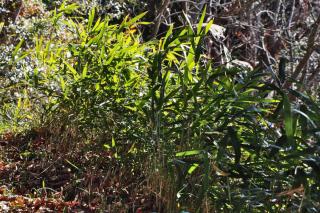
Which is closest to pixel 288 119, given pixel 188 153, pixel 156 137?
pixel 188 153

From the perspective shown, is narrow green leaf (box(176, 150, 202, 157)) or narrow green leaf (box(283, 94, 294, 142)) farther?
narrow green leaf (box(176, 150, 202, 157))

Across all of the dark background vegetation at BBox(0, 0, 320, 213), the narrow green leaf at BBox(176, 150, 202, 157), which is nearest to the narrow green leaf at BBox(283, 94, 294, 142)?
the dark background vegetation at BBox(0, 0, 320, 213)

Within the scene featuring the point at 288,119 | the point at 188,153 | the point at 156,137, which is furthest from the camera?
the point at 156,137

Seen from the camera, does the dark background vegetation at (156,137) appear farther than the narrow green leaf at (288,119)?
Yes

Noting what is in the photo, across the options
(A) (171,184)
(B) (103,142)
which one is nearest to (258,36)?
(B) (103,142)

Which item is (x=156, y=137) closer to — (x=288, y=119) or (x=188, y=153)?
(x=188, y=153)

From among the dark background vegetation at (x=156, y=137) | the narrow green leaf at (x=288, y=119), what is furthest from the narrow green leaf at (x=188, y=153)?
the narrow green leaf at (x=288, y=119)

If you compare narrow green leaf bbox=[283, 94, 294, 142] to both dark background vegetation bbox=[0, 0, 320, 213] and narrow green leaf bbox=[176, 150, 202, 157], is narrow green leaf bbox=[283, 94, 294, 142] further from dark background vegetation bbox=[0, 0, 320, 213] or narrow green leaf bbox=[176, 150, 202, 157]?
narrow green leaf bbox=[176, 150, 202, 157]

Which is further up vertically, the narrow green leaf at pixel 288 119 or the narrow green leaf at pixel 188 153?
the narrow green leaf at pixel 288 119

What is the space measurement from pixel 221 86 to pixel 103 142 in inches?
38.3

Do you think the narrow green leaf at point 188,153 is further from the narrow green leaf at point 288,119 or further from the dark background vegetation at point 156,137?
the narrow green leaf at point 288,119

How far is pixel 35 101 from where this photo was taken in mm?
5398

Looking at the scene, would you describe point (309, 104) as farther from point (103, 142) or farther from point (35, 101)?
point (35, 101)

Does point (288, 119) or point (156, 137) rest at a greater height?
point (288, 119)
